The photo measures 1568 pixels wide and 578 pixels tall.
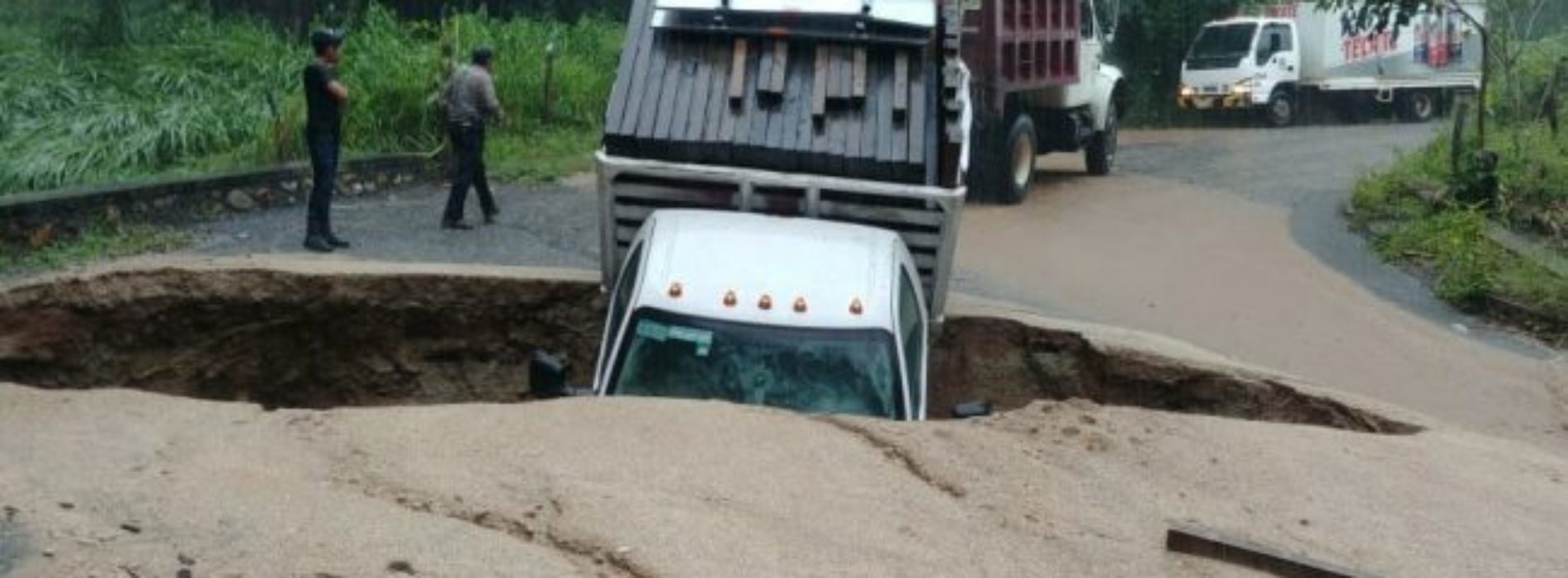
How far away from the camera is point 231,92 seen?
64.0 ft

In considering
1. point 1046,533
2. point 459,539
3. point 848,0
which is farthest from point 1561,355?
point 459,539

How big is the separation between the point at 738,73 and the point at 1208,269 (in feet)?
24.1

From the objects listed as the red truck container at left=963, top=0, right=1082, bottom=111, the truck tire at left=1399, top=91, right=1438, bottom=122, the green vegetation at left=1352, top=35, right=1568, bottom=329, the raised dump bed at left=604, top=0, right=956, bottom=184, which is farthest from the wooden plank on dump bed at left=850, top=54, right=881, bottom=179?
the truck tire at left=1399, top=91, right=1438, bottom=122

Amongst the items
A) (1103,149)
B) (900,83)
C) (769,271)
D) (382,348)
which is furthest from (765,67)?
(1103,149)

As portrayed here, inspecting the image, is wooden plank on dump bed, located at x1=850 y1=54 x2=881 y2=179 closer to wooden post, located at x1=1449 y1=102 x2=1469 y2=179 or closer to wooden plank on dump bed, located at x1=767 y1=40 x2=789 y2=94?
wooden plank on dump bed, located at x1=767 y1=40 x2=789 y2=94

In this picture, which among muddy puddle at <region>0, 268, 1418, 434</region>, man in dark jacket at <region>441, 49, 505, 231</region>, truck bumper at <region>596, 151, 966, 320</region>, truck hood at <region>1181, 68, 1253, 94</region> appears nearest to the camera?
truck bumper at <region>596, 151, 966, 320</region>

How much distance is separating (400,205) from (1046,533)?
40.2ft

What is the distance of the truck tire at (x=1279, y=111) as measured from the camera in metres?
33.2

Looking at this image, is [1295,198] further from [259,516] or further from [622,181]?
[259,516]

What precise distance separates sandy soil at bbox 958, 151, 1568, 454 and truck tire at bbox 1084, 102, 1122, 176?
2272 millimetres

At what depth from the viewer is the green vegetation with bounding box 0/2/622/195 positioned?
16875 mm

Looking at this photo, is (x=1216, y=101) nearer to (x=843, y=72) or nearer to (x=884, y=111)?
(x=843, y=72)

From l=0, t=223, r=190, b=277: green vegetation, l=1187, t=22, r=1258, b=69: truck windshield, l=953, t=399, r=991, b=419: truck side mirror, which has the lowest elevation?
l=0, t=223, r=190, b=277: green vegetation

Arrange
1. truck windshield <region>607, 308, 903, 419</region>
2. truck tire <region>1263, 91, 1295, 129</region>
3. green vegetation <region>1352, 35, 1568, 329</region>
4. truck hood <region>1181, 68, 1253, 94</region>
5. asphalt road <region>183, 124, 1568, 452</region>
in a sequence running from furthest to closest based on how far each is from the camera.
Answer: truck tire <region>1263, 91, 1295, 129</region> → truck hood <region>1181, 68, 1253, 94</region> → green vegetation <region>1352, 35, 1568, 329</region> → asphalt road <region>183, 124, 1568, 452</region> → truck windshield <region>607, 308, 903, 419</region>
